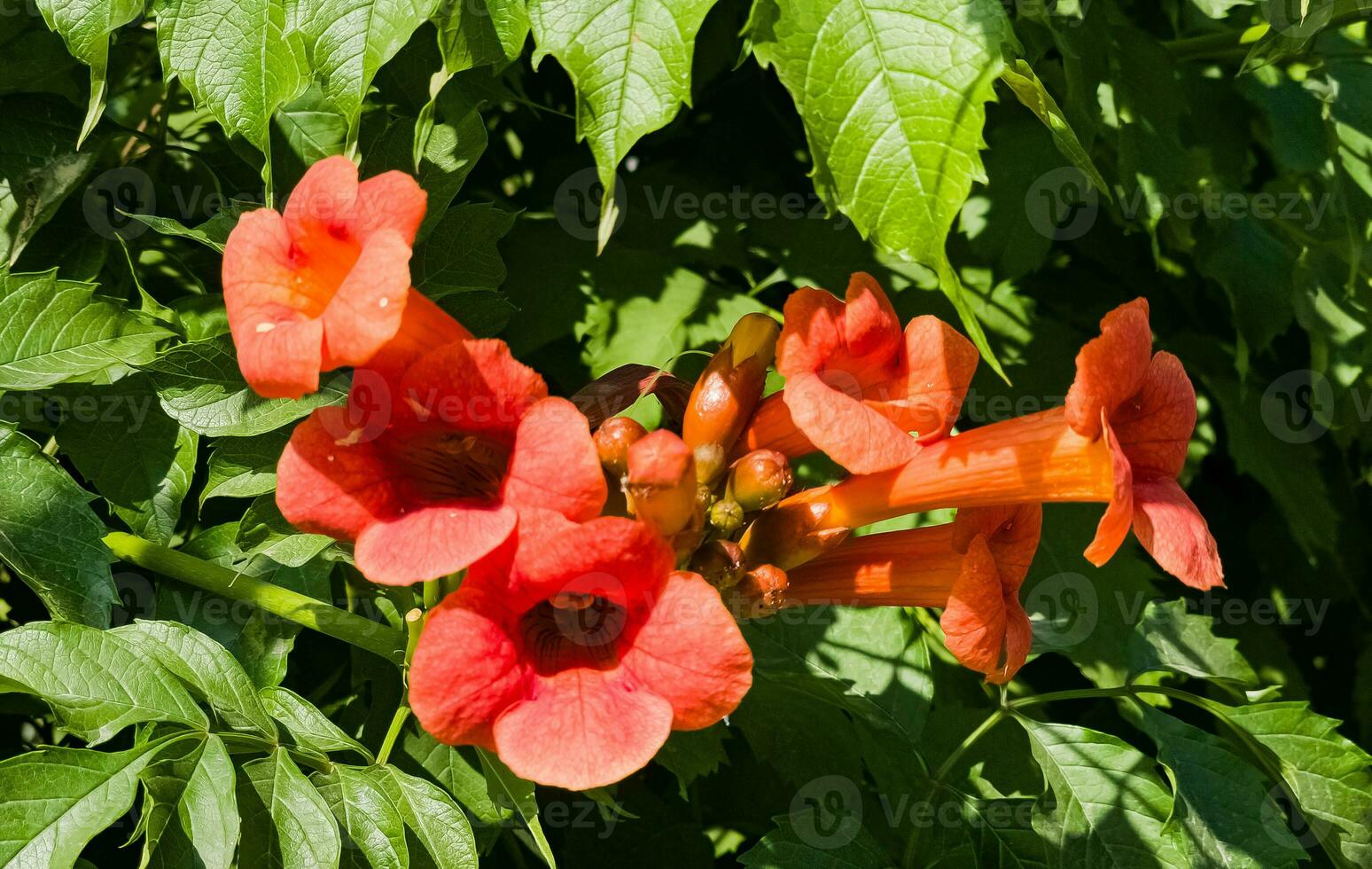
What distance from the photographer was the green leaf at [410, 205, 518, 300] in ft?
7.60

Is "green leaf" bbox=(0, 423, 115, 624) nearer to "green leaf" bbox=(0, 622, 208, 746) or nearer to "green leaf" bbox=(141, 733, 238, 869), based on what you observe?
"green leaf" bbox=(0, 622, 208, 746)

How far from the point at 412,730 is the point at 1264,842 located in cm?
199

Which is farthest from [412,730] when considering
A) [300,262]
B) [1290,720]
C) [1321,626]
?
[1321,626]

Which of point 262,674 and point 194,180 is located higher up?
point 194,180

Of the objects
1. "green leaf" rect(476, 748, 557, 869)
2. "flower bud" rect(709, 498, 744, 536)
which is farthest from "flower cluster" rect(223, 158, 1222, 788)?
"green leaf" rect(476, 748, 557, 869)

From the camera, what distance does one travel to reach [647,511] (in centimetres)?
182

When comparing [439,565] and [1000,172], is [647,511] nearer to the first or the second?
[439,565]

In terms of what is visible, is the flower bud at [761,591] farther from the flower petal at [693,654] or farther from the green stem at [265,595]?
the green stem at [265,595]

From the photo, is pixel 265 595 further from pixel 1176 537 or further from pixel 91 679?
pixel 1176 537

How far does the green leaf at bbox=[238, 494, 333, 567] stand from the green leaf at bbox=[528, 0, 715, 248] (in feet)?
Result: 2.92

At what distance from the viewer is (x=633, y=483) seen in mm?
1771

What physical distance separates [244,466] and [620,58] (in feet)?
3.52

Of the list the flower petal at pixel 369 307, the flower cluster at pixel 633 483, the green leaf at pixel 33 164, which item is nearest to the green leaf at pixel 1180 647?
the flower cluster at pixel 633 483

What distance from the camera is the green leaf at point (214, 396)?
2.07 m
